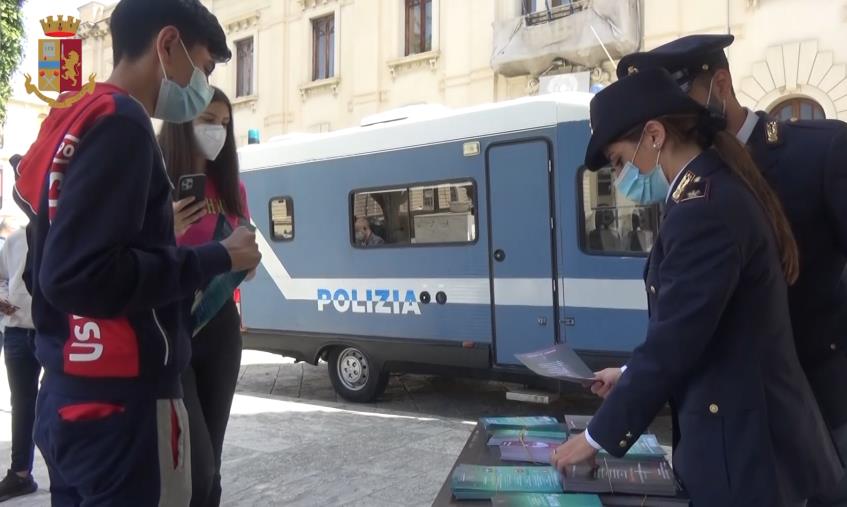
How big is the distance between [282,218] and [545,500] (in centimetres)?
699

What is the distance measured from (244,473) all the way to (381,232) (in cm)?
344

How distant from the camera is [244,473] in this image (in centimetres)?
450

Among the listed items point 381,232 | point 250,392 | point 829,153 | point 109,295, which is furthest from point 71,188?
point 250,392

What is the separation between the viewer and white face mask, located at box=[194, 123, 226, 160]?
9.10ft

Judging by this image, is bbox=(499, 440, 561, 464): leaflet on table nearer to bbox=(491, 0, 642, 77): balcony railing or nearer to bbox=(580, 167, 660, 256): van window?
bbox=(580, 167, 660, 256): van window

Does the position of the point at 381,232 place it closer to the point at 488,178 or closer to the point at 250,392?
the point at 488,178

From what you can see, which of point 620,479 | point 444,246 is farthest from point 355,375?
point 620,479

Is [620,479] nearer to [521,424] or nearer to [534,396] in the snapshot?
[521,424]

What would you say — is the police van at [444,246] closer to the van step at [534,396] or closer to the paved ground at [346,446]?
the van step at [534,396]

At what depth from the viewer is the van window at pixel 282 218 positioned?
823 cm

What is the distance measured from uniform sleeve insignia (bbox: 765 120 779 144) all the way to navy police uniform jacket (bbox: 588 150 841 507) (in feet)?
1.35

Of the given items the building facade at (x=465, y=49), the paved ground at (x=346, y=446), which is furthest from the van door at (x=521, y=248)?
the building facade at (x=465, y=49)

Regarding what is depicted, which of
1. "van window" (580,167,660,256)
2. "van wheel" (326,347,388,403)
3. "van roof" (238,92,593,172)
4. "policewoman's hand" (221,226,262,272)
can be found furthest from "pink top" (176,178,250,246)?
"van wheel" (326,347,388,403)

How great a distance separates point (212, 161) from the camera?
284cm
